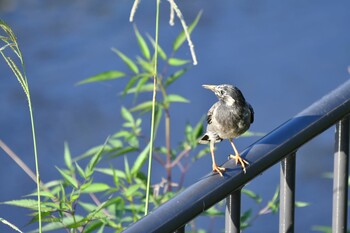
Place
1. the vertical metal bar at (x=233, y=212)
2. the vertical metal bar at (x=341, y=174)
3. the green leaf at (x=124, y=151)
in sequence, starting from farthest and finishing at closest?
1. the green leaf at (x=124, y=151)
2. the vertical metal bar at (x=341, y=174)
3. the vertical metal bar at (x=233, y=212)

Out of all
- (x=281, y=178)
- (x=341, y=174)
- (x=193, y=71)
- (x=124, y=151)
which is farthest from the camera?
(x=193, y=71)

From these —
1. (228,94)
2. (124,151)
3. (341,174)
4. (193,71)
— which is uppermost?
(228,94)

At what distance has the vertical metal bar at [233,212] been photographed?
188cm

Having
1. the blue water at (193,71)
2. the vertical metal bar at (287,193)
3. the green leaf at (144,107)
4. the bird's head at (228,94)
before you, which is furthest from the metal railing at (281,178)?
the blue water at (193,71)

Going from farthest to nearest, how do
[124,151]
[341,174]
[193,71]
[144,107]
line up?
1. [193,71]
2. [144,107]
3. [124,151]
4. [341,174]

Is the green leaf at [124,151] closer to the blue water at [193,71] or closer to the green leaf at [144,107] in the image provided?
the green leaf at [144,107]

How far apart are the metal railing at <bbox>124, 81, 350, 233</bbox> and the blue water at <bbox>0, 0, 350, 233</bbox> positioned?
3.26m

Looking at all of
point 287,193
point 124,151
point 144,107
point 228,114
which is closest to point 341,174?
point 287,193

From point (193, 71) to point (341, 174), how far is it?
4370 millimetres

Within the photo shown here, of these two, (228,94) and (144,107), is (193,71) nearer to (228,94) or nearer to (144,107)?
(144,107)

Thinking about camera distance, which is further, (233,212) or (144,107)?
(144,107)

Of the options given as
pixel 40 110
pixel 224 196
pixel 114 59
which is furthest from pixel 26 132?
pixel 224 196

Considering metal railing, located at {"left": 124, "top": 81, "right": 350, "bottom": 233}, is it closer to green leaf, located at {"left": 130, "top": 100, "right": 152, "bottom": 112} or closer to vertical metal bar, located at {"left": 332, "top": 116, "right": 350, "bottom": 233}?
vertical metal bar, located at {"left": 332, "top": 116, "right": 350, "bottom": 233}

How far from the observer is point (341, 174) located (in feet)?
7.09
